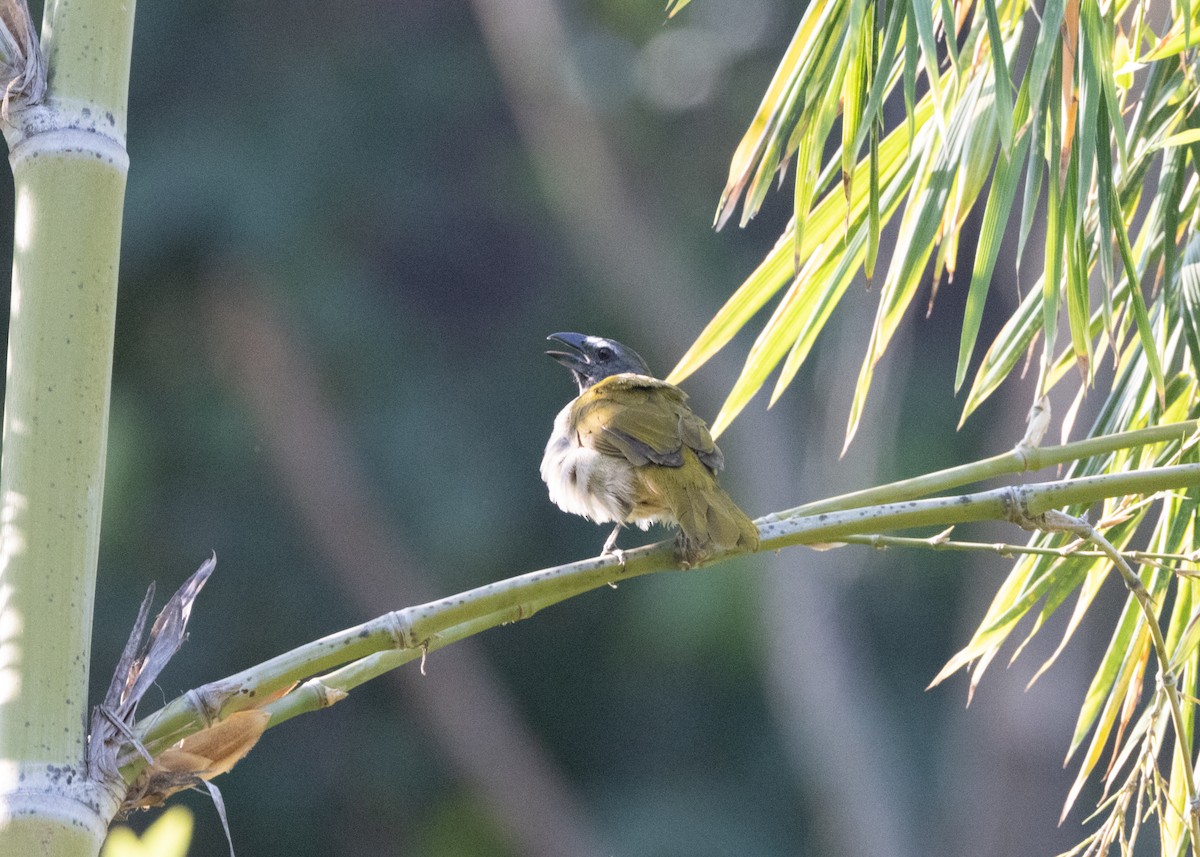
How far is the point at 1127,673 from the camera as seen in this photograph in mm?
2984

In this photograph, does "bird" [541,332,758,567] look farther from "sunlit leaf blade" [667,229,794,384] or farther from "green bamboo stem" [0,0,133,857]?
"green bamboo stem" [0,0,133,857]

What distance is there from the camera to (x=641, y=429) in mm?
3254

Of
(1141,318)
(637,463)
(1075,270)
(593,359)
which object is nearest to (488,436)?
(593,359)

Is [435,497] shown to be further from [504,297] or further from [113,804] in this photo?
[113,804]

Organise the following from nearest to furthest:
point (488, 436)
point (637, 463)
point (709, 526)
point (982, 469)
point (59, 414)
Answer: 1. point (59, 414)
2. point (982, 469)
3. point (709, 526)
4. point (637, 463)
5. point (488, 436)

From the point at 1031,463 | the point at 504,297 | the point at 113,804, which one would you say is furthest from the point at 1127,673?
the point at 504,297

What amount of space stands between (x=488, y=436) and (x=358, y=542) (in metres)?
1.23

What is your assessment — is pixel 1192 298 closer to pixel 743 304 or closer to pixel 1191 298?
pixel 1191 298

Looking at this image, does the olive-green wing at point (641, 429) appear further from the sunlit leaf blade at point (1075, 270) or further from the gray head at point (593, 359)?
the gray head at point (593, 359)

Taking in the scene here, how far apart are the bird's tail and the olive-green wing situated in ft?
0.61

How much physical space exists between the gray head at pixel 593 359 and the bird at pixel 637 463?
36.2 inches

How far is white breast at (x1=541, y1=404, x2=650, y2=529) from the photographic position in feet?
10.7

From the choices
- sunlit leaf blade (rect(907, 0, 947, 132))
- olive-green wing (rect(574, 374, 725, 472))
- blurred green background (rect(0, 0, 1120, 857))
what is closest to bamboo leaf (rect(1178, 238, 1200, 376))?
sunlit leaf blade (rect(907, 0, 947, 132))

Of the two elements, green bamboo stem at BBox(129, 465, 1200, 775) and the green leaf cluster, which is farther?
the green leaf cluster
